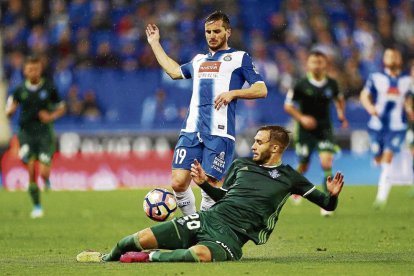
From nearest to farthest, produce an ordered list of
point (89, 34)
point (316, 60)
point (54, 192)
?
point (316, 60) → point (54, 192) → point (89, 34)

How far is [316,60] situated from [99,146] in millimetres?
8189

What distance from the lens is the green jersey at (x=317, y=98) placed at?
54.0 ft

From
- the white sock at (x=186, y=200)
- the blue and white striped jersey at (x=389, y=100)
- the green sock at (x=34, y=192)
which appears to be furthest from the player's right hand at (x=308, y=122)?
the white sock at (x=186, y=200)

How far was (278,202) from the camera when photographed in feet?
28.5

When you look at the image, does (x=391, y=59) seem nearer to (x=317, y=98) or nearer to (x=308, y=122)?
(x=317, y=98)

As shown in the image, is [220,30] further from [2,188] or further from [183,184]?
[2,188]

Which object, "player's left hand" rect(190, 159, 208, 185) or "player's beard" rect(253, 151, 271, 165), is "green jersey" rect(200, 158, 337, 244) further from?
"player's left hand" rect(190, 159, 208, 185)

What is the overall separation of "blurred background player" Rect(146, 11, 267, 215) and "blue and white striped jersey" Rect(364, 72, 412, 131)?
7.44 metres

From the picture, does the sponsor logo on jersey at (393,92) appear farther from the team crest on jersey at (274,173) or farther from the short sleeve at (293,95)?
the team crest on jersey at (274,173)

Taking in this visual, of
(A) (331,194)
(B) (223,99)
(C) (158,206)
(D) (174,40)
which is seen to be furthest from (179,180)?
(D) (174,40)

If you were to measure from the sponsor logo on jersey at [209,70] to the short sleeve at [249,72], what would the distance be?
242 millimetres

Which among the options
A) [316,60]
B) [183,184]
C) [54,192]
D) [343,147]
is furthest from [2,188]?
[183,184]

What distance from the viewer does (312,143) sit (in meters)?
16.5

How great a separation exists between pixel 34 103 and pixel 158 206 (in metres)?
7.91
